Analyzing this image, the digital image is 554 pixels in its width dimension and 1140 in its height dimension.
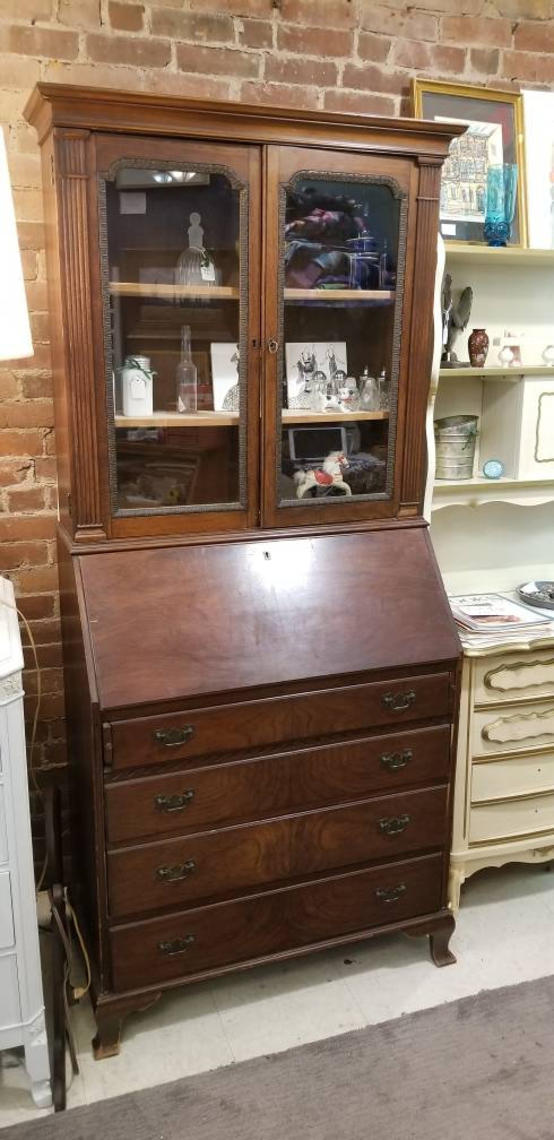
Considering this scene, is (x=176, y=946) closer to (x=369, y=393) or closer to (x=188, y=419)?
(x=188, y=419)

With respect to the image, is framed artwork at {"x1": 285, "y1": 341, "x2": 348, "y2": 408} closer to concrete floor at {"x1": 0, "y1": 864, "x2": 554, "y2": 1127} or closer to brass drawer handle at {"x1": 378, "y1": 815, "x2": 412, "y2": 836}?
brass drawer handle at {"x1": 378, "y1": 815, "x2": 412, "y2": 836}

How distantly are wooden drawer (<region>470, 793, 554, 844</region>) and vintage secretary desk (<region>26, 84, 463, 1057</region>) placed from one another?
0.22 meters

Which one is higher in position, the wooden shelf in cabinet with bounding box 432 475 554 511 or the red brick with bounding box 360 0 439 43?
Result: the red brick with bounding box 360 0 439 43

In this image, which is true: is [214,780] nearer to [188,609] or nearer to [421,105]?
[188,609]

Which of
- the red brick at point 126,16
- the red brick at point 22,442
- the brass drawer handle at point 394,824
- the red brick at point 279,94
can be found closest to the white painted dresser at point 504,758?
the brass drawer handle at point 394,824

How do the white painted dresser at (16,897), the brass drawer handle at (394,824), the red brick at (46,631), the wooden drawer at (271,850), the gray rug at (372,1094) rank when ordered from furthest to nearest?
the red brick at (46,631)
the brass drawer handle at (394,824)
the wooden drawer at (271,850)
the gray rug at (372,1094)
the white painted dresser at (16,897)

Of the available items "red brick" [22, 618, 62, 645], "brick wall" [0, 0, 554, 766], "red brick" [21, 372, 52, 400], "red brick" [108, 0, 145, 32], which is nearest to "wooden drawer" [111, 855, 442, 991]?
"brick wall" [0, 0, 554, 766]

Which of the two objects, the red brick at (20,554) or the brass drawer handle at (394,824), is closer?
the brass drawer handle at (394,824)

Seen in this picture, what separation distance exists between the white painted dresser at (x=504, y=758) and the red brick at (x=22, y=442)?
3.86 feet

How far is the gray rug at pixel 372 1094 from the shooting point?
5.82 feet

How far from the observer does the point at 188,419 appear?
197cm

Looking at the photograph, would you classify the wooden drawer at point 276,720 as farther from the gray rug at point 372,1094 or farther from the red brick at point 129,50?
the red brick at point 129,50

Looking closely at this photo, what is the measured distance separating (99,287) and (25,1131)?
167 cm

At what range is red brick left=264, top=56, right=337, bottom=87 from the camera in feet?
7.30
